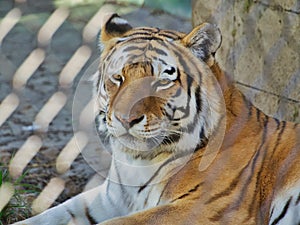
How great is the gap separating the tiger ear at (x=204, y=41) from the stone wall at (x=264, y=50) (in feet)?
2.71

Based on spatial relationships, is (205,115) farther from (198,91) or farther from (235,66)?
(235,66)

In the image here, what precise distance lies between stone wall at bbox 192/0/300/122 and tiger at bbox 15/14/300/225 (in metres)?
0.65

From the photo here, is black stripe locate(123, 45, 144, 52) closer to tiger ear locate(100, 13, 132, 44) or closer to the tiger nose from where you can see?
tiger ear locate(100, 13, 132, 44)

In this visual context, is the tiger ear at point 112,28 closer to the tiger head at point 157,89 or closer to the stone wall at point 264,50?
the tiger head at point 157,89

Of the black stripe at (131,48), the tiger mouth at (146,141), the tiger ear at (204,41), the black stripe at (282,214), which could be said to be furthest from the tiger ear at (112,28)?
the black stripe at (282,214)

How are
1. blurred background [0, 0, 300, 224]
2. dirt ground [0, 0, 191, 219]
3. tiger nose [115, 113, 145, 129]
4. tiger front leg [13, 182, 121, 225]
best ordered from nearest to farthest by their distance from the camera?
1. tiger nose [115, 113, 145, 129]
2. tiger front leg [13, 182, 121, 225]
3. blurred background [0, 0, 300, 224]
4. dirt ground [0, 0, 191, 219]

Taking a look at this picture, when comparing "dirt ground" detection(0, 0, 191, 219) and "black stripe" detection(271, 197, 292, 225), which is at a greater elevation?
"black stripe" detection(271, 197, 292, 225)

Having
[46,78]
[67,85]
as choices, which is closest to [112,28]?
[67,85]

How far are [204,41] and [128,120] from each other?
13.6 inches

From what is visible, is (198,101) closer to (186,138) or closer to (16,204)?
(186,138)

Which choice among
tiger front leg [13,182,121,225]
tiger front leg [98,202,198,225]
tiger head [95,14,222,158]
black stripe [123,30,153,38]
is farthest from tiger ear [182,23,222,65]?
tiger front leg [13,182,121,225]

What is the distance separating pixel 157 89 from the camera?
254 centimetres

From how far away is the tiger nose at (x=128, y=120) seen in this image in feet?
8.11

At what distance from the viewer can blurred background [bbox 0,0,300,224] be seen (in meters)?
3.36
